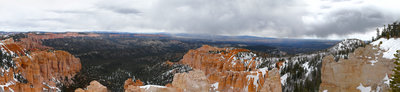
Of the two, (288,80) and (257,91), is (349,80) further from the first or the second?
(288,80)

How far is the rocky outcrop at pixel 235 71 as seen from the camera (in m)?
22.9

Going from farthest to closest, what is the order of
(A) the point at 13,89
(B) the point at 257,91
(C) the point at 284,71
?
(C) the point at 284,71 → (A) the point at 13,89 → (B) the point at 257,91

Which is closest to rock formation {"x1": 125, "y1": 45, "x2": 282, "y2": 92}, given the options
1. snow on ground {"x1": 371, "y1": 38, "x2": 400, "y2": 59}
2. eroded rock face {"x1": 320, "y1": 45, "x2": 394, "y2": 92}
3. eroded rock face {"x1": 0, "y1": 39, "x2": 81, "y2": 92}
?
Answer: eroded rock face {"x1": 320, "y1": 45, "x2": 394, "y2": 92}

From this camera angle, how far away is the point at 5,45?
316 ft

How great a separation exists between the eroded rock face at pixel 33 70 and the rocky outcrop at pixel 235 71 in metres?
62.2

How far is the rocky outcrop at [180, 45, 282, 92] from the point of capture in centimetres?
2293

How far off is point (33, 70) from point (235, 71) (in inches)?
3033

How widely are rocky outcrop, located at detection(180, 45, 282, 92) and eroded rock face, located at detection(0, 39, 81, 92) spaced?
6216cm

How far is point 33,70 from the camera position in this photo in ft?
271

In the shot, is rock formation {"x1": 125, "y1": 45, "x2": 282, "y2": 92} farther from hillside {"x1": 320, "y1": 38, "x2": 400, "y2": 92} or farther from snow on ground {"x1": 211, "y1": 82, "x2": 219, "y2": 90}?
hillside {"x1": 320, "y1": 38, "x2": 400, "y2": 92}

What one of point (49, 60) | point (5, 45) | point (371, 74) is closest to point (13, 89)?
point (49, 60)

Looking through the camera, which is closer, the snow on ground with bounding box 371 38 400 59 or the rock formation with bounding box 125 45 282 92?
the rock formation with bounding box 125 45 282 92

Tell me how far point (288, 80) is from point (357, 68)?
161ft

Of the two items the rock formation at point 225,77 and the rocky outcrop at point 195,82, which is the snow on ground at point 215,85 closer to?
the rock formation at point 225,77
